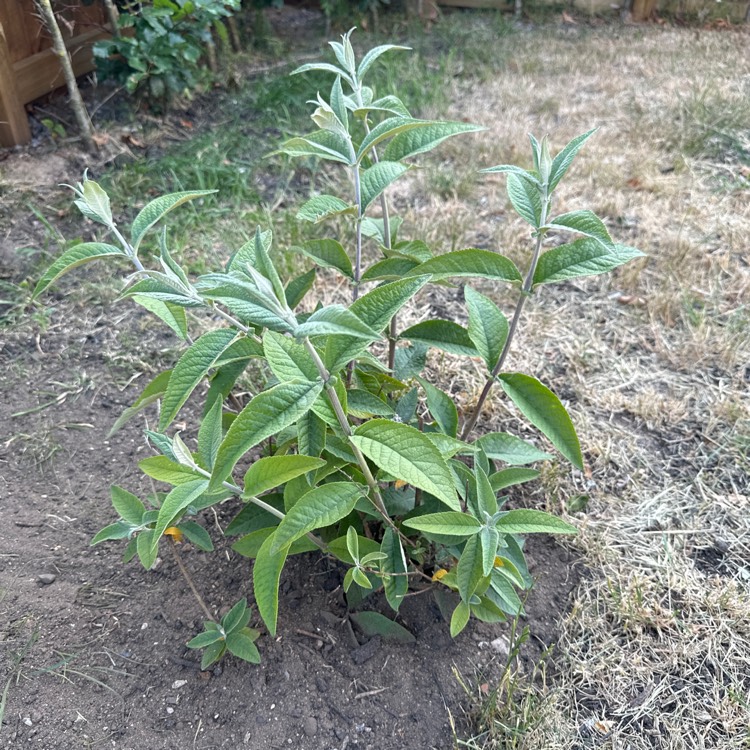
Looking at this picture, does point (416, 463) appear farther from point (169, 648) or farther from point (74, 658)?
point (74, 658)

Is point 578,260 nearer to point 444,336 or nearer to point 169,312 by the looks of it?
point 444,336

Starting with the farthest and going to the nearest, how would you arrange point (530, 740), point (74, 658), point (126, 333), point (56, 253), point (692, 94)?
point (692, 94), point (56, 253), point (126, 333), point (74, 658), point (530, 740)

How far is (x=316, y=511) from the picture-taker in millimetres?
1180

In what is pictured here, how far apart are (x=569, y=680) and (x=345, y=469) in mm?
712

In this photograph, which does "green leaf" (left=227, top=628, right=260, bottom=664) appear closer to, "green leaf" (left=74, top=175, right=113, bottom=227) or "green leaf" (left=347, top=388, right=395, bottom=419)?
"green leaf" (left=347, top=388, right=395, bottom=419)

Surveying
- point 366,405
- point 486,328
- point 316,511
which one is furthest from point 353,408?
point 486,328

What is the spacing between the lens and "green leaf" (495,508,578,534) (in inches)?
52.7

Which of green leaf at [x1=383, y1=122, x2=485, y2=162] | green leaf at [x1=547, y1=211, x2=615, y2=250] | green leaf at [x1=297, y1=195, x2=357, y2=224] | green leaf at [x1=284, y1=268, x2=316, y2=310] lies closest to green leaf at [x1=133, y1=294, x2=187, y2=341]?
green leaf at [x1=284, y1=268, x2=316, y2=310]

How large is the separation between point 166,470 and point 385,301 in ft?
1.78

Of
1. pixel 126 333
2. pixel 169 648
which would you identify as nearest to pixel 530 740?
pixel 169 648

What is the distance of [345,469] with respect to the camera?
148cm

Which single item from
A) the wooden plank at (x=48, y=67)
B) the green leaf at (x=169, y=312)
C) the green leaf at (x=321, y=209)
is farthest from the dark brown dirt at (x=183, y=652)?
the wooden plank at (x=48, y=67)

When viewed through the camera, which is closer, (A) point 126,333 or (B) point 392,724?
(B) point 392,724

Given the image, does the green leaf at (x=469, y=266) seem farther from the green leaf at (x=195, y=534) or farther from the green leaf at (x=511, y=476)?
the green leaf at (x=195, y=534)
